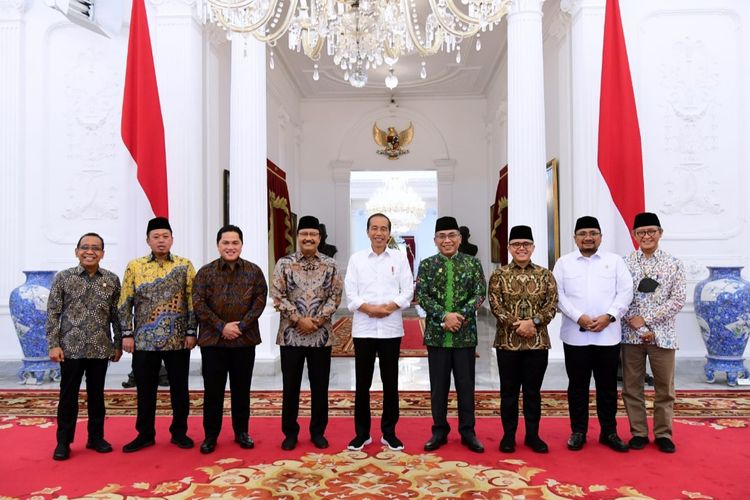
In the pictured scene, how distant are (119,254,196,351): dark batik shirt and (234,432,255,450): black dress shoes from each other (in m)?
0.61

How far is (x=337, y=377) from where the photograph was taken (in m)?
5.27

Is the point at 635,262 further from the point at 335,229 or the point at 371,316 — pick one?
the point at 335,229

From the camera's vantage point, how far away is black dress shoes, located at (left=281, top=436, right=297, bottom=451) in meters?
3.22

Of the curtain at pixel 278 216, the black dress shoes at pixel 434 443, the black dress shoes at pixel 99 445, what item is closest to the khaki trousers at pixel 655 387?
the black dress shoes at pixel 434 443

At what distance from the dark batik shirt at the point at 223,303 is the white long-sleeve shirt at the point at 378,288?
555mm

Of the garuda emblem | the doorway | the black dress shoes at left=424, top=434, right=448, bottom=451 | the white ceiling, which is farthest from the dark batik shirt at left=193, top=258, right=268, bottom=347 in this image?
the doorway

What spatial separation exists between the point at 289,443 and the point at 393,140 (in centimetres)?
894

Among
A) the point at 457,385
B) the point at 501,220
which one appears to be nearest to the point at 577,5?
the point at 457,385

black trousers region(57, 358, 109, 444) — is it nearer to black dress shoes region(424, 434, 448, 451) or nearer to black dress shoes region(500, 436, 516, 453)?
black dress shoes region(424, 434, 448, 451)

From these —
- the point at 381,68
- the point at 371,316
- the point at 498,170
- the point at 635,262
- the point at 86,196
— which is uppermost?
the point at 381,68

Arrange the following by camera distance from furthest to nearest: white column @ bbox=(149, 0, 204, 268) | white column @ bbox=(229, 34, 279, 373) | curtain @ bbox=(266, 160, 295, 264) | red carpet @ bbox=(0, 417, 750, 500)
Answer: curtain @ bbox=(266, 160, 295, 264)
white column @ bbox=(149, 0, 204, 268)
white column @ bbox=(229, 34, 279, 373)
red carpet @ bbox=(0, 417, 750, 500)

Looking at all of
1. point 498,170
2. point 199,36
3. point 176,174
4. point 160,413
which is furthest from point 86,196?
point 498,170

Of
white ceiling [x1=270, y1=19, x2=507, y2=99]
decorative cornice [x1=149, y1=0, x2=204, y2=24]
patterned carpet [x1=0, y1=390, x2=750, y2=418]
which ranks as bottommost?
patterned carpet [x1=0, y1=390, x2=750, y2=418]

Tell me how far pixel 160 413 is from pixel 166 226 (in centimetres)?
147
